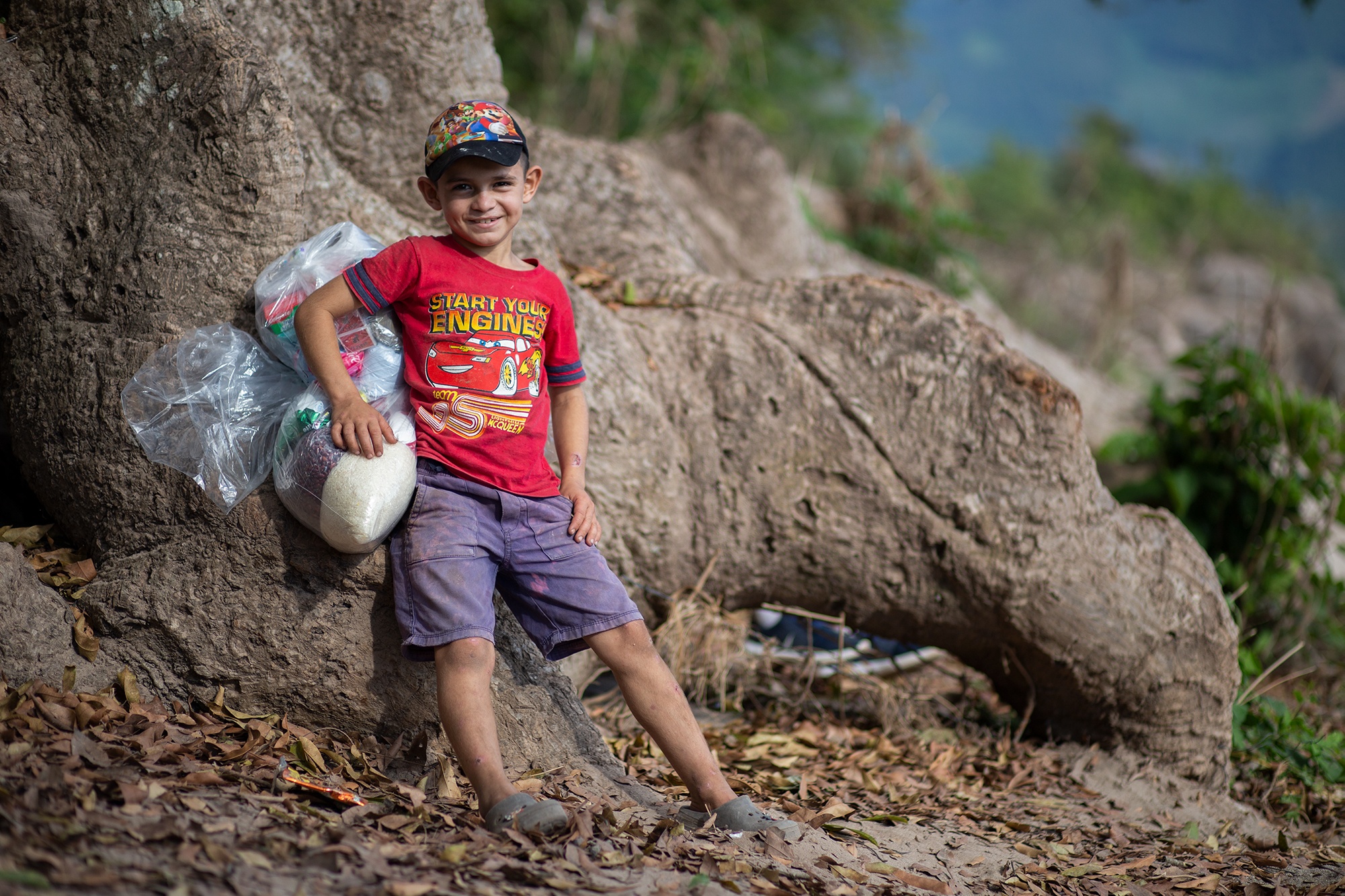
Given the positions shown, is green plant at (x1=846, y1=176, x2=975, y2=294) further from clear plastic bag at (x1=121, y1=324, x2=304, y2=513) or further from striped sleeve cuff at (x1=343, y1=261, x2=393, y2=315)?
clear plastic bag at (x1=121, y1=324, x2=304, y2=513)

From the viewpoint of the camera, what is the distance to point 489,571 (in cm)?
263

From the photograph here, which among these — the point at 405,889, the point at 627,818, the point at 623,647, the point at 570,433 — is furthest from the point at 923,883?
the point at 570,433

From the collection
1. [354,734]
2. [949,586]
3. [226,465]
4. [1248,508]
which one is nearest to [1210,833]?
[949,586]

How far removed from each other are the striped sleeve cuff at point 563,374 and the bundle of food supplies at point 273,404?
0.44 meters

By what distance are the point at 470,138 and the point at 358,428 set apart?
2.78 ft

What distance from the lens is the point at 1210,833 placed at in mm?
3494

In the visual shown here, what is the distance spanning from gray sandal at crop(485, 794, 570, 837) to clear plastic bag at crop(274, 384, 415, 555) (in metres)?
0.78

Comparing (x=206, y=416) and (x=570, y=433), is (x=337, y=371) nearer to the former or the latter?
(x=206, y=416)

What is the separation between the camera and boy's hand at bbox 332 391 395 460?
250 cm

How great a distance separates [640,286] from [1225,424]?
3384 millimetres

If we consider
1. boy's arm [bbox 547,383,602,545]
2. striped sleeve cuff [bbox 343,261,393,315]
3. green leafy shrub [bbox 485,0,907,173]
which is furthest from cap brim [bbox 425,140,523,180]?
green leafy shrub [bbox 485,0,907,173]

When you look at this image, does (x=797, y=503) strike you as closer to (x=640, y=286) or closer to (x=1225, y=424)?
(x=640, y=286)

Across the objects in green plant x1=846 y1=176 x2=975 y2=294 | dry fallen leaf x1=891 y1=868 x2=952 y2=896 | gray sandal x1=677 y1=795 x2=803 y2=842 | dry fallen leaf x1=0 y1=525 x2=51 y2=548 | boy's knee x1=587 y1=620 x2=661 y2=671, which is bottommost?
dry fallen leaf x1=891 y1=868 x2=952 y2=896

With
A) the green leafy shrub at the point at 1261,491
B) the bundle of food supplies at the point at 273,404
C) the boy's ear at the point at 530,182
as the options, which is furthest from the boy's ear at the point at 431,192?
the green leafy shrub at the point at 1261,491
